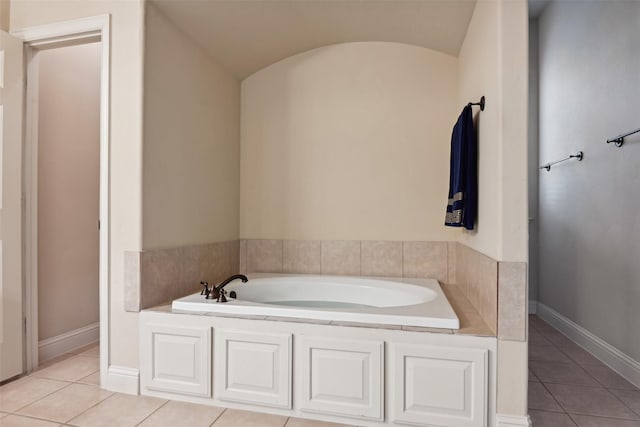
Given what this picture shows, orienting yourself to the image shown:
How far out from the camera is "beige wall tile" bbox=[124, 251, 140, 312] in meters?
2.10

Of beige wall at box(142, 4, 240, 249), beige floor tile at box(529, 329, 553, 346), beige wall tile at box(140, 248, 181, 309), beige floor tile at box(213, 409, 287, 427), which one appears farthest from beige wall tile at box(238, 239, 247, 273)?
beige floor tile at box(529, 329, 553, 346)

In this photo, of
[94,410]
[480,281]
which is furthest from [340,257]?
[94,410]

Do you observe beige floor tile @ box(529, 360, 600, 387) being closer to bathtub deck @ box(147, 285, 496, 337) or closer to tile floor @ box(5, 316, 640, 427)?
tile floor @ box(5, 316, 640, 427)

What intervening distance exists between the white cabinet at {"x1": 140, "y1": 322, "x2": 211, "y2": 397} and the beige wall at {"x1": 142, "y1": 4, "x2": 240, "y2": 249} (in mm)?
503

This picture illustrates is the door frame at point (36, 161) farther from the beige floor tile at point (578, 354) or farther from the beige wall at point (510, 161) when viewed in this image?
the beige floor tile at point (578, 354)

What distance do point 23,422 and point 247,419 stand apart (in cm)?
104

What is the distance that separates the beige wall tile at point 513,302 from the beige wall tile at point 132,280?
1814 millimetres

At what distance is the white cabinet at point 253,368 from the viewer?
1.86 metres

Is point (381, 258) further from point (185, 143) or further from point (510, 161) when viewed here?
point (185, 143)

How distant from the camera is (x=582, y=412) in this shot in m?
1.91

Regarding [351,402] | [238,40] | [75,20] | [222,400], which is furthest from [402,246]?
[75,20]

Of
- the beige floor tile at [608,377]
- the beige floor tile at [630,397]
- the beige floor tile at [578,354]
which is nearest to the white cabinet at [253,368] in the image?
the beige floor tile at [630,397]

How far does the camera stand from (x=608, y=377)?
7.59 ft

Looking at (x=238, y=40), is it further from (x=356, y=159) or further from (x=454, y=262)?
(x=454, y=262)
